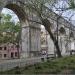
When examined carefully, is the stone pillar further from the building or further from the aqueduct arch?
the building

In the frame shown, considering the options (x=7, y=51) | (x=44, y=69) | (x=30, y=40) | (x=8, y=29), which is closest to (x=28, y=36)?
(x=30, y=40)

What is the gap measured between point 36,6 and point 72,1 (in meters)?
4.44

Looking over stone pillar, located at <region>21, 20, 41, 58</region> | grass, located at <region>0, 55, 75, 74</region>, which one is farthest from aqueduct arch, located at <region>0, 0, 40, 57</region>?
grass, located at <region>0, 55, 75, 74</region>

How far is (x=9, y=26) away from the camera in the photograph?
70.1 meters

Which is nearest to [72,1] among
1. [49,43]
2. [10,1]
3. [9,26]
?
[10,1]

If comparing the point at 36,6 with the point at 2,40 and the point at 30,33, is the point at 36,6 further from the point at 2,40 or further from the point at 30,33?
the point at 2,40

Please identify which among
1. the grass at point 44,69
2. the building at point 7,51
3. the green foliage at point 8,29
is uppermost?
the green foliage at point 8,29

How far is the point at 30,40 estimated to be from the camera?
59750mm

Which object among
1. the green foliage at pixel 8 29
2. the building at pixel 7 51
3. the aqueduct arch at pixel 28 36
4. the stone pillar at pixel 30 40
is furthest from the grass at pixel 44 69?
the building at pixel 7 51

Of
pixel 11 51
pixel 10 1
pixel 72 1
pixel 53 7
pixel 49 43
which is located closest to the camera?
pixel 72 1

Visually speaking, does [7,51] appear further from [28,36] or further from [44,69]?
[44,69]

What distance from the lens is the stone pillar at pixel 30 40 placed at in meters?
58.4

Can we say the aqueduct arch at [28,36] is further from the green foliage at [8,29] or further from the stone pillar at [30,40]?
the green foliage at [8,29]

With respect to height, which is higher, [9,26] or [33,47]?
[9,26]
